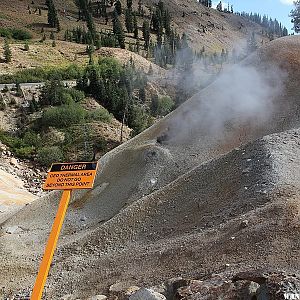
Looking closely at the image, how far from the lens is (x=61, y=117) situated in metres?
Result: 59.4

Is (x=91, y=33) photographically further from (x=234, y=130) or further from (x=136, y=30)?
(x=234, y=130)

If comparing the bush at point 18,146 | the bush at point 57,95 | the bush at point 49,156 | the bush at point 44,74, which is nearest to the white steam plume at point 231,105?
the bush at point 49,156

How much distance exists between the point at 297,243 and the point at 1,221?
20456mm

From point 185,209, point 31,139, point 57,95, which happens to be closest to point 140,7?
point 57,95

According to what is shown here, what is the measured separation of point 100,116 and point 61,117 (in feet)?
17.2

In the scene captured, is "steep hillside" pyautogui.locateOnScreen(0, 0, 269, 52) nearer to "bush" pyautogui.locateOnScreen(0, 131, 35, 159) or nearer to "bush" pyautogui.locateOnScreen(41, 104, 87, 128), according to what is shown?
"bush" pyautogui.locateOnScreen(41, 104, 87, 128)

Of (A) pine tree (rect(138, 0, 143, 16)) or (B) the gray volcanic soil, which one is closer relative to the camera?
(B) the gray volcanic soil

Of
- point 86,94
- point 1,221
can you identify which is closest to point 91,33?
point 86,94

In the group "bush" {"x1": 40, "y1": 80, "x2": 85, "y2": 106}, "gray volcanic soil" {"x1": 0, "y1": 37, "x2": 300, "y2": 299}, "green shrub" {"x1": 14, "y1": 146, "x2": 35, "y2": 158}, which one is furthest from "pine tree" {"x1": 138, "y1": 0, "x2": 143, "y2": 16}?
"gray volcanic soil" {"x1": 0, "y1": 37, "x2": 300, "y2": 299}

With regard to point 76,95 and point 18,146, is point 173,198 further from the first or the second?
point 76,95

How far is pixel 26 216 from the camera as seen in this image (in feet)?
87.0

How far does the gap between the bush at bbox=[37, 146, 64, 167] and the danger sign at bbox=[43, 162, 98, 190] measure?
133 ft

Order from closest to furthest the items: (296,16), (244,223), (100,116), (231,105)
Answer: (244,223)
(231,105)
(296,16)
(100,116)

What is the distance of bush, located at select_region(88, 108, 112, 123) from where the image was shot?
61.3 m
